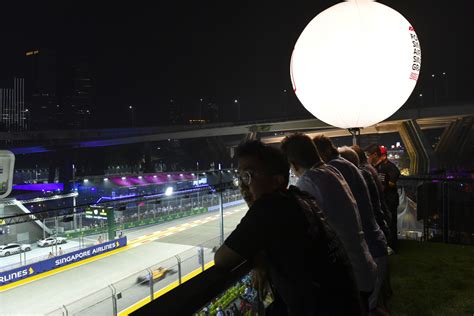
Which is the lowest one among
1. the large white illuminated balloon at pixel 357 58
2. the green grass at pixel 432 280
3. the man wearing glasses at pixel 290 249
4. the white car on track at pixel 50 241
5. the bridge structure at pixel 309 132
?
the white car on track at pixel 50 241

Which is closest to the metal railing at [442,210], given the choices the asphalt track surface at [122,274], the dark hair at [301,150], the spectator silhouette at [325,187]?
the spectator silhouette at [325,187]

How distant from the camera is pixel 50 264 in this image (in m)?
19.0

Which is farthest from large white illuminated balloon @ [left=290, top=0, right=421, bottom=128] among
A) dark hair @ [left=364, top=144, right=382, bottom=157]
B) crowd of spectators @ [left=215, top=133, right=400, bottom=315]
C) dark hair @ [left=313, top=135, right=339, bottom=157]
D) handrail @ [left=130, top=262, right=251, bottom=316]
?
handrail @ [left=130, top=262, right=251, bottom=316]

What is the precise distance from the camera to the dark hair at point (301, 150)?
2127 millimetres

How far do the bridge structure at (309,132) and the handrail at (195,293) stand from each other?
30508 millimetres

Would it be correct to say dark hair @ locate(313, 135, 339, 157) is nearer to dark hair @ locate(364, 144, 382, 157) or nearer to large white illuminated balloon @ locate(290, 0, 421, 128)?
large white illuminated balloon @ locate(290, 0, 421, 128)

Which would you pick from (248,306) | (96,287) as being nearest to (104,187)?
(96,287)

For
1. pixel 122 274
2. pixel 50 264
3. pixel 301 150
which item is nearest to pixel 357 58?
pixel 301 150

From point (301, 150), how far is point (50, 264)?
68.3 ft

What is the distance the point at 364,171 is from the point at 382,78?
92 centimetres

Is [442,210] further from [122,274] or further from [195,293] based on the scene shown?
[122,274]

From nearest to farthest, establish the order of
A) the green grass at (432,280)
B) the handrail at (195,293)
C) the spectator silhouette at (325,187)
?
1. the handrail at (195,293)
2. the spectator silhouette at (325,187)
3. the green grass at (432,280)

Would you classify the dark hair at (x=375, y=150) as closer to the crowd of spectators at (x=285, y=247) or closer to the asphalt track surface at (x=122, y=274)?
the crowd of spectators at (x=285, y=247)

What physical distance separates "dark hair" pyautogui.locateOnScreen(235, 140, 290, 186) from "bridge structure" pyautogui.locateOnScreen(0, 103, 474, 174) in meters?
30.3
